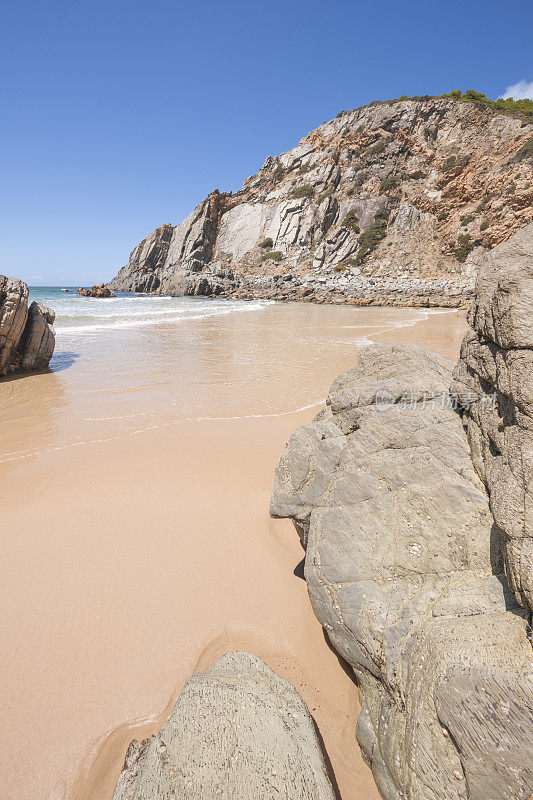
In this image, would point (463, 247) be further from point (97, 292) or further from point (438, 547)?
point (438, 547)

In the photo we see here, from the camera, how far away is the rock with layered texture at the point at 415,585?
1.48m

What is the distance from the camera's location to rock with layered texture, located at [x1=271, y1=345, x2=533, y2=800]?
1.48 metres

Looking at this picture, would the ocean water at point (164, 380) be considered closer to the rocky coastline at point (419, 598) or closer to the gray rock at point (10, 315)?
the gray rock at point (10, 315)

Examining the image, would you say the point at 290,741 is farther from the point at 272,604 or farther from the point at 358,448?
the point at 358,448

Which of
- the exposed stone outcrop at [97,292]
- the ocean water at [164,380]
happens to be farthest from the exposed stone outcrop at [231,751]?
the exposed stone outcrop at [97,292]

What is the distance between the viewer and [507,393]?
200cm

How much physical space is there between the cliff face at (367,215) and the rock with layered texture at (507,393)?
3582 centimetres

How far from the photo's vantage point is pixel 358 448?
110 inches

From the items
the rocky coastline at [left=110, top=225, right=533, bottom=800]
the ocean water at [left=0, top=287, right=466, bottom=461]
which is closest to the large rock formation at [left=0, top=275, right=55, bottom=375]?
the ocean water at [left=0, top=287, right=466, bottom=461]

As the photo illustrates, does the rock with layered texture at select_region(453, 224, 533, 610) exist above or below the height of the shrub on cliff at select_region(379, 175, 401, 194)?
below

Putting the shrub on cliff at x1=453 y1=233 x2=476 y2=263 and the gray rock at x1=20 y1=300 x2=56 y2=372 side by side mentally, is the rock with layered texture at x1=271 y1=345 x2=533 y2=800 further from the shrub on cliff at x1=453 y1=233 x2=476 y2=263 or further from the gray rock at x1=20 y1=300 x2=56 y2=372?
the shrub on cliff at x1=453 y1=233 x2=476 y2=263

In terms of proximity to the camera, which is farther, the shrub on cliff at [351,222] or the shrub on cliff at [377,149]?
the shrub on cliff at [377,149]

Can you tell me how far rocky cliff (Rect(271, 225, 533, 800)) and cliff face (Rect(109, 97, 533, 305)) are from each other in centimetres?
3582

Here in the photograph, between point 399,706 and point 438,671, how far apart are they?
453 mm
